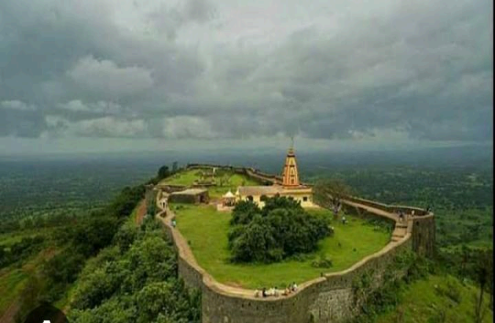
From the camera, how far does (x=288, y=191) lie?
36.1 meters

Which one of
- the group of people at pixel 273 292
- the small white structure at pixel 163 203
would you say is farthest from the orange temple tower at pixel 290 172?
the group of people at pixel 273 292

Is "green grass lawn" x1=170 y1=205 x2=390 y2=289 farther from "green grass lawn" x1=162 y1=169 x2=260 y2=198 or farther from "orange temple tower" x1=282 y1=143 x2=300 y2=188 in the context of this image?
"green grass lawn" x1=162 y1=169 x2=260 y2=198

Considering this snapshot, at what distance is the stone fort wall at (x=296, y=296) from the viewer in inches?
654

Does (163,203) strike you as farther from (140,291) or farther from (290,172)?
(140,291)

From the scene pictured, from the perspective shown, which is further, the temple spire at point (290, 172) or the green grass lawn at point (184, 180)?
the green grass lawn at point (184, 180)

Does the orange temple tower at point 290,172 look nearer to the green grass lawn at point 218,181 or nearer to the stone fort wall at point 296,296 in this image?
the green grass lawn at point 218,181

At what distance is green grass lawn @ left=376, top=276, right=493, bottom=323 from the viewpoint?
2125cm

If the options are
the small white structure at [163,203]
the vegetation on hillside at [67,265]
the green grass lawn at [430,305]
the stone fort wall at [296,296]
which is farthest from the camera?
the small white structure at [163,203]

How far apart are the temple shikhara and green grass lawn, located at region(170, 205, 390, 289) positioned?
3230 millimetres

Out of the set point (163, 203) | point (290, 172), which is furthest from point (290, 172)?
point (163, 203)

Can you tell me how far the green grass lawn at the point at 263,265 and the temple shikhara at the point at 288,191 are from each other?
3.23 m

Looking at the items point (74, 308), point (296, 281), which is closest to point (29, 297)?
point (74, 308)

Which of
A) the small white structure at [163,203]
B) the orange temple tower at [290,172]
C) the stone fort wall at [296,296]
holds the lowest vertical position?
the stone fort wall at [296,296]

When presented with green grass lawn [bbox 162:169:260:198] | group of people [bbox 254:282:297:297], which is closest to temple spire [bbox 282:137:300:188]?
green grass lawn [bbox 162:169:260:198]
